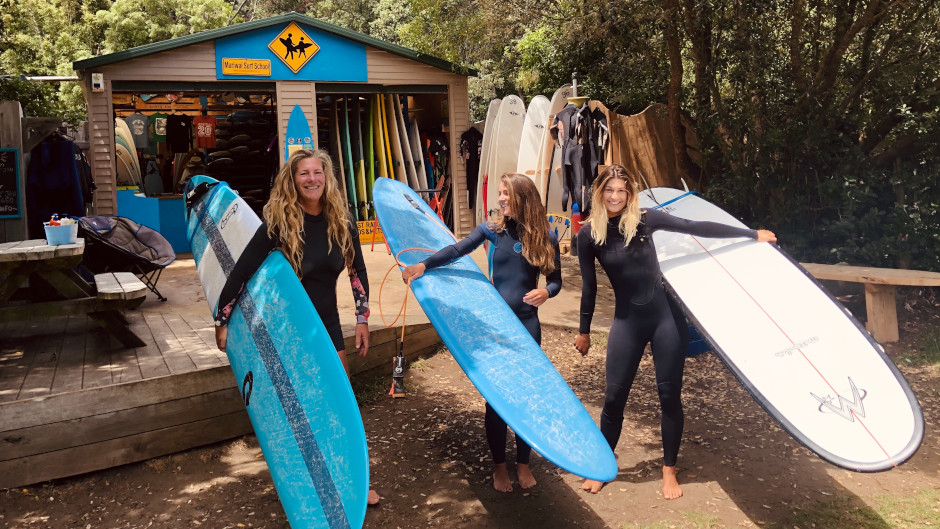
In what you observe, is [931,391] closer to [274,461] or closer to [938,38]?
[938,38]

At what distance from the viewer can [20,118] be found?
5934mm

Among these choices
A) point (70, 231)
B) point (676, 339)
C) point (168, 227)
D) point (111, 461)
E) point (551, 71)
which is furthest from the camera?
point (551, 71)

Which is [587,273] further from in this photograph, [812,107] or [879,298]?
[812,107]

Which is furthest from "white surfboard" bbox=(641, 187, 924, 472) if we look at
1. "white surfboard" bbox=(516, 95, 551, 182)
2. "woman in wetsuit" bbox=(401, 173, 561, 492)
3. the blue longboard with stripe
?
"white surfboard" bbox=(516, 95, 551, 182)

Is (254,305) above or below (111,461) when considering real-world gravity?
above

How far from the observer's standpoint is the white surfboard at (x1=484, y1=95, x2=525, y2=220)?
9141 mm

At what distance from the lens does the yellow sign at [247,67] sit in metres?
8.95

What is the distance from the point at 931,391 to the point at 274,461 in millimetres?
4034

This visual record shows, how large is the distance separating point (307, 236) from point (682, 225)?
1660 mm

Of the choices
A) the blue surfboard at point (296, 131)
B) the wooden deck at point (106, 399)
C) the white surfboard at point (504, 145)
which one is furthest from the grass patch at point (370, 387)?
the blue surfboard at point (296, 131)

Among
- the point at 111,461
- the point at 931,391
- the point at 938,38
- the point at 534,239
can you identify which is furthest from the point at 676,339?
the point at 938,38

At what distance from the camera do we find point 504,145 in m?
9.23

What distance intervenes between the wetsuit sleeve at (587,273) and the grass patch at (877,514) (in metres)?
1.15

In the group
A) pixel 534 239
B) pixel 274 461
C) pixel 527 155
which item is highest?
pixel 527 155
